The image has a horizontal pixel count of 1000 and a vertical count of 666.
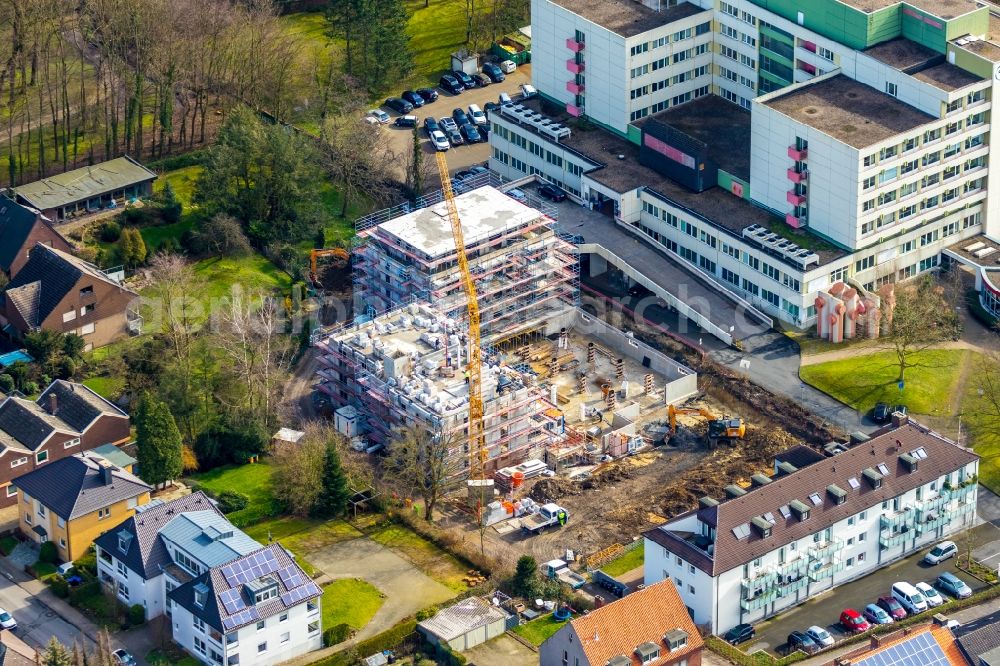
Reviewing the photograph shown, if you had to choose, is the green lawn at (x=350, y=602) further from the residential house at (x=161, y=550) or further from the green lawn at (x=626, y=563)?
the green lawn at (x=626, y=563)

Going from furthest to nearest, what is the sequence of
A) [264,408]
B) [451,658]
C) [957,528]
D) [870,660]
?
1. [264,408]
2. [957,528]
3. [451,658]
4. [870,660]

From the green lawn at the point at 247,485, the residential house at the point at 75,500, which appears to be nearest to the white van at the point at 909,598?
the green lawn at the point at 247,485

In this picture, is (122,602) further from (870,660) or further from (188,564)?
(870,660)

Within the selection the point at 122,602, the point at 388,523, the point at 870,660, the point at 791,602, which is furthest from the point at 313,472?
the point at 870,660

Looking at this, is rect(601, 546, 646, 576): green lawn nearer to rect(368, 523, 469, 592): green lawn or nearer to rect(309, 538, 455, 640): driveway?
rect(368, 523, 469, 592): green lawn

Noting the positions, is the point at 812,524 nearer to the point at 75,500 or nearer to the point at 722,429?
the point at 722,429

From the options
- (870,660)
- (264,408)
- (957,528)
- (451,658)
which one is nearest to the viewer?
(870,660)

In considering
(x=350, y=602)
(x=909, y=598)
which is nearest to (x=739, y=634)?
(x=909, y=598)
